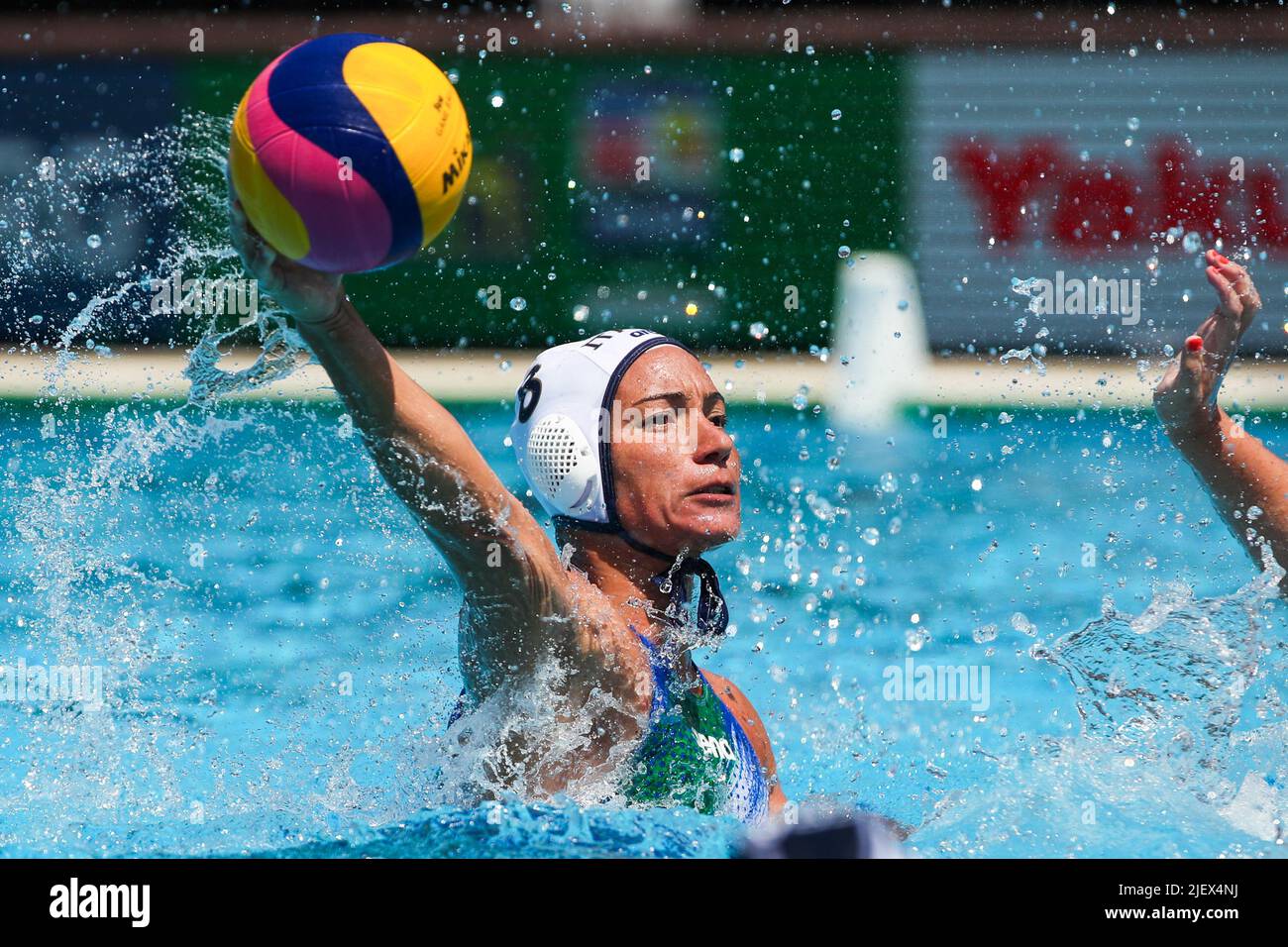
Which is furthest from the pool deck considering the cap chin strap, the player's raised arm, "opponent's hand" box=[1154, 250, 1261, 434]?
the player's raised arm

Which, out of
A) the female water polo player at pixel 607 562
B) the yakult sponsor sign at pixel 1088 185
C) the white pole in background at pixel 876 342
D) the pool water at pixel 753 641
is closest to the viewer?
the female water polo player at pixel 607 562

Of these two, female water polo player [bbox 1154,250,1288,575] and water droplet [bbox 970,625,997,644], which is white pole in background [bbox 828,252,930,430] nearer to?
water droplet [bbox 970,625,997,644]

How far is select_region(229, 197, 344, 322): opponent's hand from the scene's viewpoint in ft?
6.73

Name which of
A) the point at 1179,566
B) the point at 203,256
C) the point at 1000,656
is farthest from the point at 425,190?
the point at 1179,566

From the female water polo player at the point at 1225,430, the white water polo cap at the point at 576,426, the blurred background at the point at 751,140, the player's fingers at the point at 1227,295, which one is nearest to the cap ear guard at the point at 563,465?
the white water polo cap at the point at 576,426

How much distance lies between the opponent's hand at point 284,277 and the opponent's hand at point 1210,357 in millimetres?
1573

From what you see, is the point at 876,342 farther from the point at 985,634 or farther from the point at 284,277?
the point at 284,277

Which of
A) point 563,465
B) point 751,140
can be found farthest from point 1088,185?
point 563,465

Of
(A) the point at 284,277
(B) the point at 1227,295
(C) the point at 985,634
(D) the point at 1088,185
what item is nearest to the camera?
(A) the point at 284,277

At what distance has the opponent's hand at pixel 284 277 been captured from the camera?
2051 mm

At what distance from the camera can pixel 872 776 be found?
155 inches

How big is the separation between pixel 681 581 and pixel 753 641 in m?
3.00

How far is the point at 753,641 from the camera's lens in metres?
5.76

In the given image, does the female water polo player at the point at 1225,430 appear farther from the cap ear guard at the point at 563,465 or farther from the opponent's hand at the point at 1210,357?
the cap ear guard at the point at 563,465
